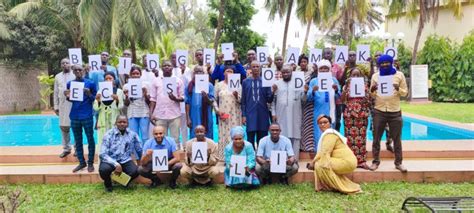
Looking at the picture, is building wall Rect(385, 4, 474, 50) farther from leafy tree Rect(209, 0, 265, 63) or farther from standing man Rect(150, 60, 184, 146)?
standing man Rect(150, 60, 184, 146)

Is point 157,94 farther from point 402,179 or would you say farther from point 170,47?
point 170,47

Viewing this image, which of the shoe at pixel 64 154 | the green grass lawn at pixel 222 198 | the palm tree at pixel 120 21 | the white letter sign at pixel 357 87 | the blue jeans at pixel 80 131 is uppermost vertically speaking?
the palm tree at pixel 120 21

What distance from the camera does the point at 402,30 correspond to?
26469 millimetres

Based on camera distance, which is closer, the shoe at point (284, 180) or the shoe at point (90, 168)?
the shoe at point (284, 180)

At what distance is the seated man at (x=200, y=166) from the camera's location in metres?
5.30

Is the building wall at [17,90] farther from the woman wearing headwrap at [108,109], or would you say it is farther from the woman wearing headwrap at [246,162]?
the woman wearing headwrap at [246,162]

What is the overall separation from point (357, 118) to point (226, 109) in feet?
6.22

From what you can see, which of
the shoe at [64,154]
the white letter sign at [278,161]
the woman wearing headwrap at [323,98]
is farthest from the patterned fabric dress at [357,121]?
the shoe at [64,154]

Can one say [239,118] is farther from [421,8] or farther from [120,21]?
[421,8]

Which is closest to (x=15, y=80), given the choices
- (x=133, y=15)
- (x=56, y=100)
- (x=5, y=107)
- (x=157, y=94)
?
(x=5, y=107)

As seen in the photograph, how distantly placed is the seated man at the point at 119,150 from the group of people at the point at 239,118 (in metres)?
0.01

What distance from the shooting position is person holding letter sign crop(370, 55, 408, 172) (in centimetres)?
533

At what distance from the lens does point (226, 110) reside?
601cm

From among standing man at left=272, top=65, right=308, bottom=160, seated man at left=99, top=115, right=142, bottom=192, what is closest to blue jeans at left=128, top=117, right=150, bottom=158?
seated man at left=99, top=115, right=142, bottom=192
